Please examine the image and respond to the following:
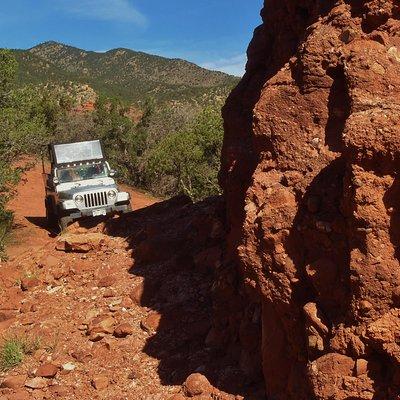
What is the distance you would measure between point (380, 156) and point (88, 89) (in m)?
69.6

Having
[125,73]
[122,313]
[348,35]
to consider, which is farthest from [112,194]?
[125,73]

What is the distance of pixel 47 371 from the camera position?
21.7 ft

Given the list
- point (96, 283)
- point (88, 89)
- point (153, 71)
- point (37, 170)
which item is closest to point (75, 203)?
point (96, 283)

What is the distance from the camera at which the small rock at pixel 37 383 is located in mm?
6473

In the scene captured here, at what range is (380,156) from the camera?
3781 millimetres

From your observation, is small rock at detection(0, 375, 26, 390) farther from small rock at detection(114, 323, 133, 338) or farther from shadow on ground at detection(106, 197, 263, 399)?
shadow on ground at detection(106, 197, 263, 399)

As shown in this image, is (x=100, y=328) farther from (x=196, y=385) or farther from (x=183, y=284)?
(x=196, y=385)

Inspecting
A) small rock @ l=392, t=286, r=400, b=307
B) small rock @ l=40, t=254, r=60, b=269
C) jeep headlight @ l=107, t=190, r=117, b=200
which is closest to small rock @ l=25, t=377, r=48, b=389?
small rock @ l=40, t=254, r=60, b=269

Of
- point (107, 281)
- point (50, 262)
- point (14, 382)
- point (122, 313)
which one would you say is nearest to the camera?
point (14, 382)

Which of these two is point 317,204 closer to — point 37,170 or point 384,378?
point 384,378

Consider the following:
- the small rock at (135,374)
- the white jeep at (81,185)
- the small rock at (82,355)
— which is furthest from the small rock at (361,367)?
the white jeep at (81,185)

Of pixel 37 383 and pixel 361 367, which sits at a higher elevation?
pixel 361 367

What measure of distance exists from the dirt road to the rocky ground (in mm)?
2183

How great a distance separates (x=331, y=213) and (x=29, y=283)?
6.16 metres
